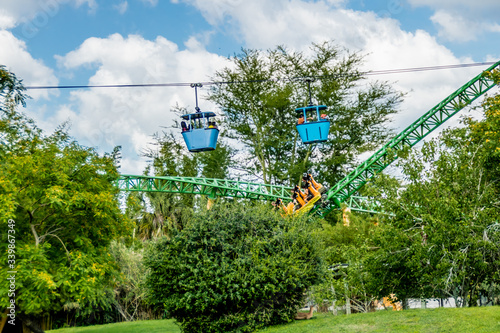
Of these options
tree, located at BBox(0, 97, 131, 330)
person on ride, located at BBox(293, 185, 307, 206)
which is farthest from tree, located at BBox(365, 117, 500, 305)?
person on ride, located at BBox(293, 185, 307, 206)

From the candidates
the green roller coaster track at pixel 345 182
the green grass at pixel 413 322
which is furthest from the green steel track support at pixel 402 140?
the green grass at pixel 413 322

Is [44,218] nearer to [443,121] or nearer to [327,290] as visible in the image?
[327,290]

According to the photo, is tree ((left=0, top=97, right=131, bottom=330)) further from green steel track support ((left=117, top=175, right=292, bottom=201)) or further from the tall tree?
green steel track support ((left=117, top=175, right=292, bottom=201))

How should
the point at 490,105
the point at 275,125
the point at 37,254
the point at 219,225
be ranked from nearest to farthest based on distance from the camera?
1. the point at 37,254
2. the point at 219,225
3. the point at 490,105
4. the point at 275,125

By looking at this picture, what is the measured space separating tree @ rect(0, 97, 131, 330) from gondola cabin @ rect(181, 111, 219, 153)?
258 centimetres

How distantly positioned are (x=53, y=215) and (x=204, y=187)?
17479mm

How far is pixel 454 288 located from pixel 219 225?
5.95m

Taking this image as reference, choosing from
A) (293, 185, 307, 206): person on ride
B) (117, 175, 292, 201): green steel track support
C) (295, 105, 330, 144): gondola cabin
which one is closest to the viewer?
(295, 105, 330, 144): gondola cabin

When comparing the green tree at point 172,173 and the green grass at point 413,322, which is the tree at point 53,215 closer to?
the green grass at point 413,322

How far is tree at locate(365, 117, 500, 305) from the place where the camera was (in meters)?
12.9

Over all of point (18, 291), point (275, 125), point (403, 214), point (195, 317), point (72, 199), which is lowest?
point (195, 317)

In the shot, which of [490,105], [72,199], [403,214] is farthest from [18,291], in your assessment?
[490,105]

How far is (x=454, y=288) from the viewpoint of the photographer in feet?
44.1

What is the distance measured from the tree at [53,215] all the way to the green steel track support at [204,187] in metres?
14.9
